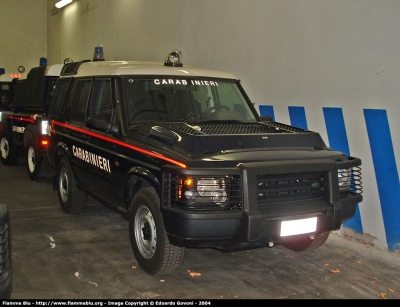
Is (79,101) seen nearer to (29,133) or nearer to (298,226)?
(29,133)

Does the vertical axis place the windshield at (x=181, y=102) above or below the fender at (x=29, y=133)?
above

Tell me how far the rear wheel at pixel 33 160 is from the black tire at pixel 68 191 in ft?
6.17

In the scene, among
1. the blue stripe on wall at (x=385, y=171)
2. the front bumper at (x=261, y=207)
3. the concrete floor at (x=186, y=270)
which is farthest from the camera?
the blue stripe on wall at (x=385, y=171)

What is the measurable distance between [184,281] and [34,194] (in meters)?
4.34

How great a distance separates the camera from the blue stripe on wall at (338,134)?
577 centimetres

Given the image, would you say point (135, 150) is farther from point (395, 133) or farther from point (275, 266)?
point (395, 133)

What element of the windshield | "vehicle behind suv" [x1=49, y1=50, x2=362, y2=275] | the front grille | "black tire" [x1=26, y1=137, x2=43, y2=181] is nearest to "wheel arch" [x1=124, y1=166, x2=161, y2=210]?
"vehicle behind suv" [x1=49, y1=50, x2=362, y2=275]

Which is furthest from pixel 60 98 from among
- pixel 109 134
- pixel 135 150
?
pixel 135 150

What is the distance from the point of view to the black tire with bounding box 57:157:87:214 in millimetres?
6216

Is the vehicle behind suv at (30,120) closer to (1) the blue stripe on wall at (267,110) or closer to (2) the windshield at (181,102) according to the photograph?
(2) the windshield at (181,102)

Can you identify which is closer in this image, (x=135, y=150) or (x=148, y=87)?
(x=135, y=150)

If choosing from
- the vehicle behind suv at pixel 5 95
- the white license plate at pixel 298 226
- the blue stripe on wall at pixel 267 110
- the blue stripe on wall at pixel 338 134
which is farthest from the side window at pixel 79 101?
the vehicle behind suv at pixel 5 95

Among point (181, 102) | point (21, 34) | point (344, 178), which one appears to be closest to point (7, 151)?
point (181, 102)

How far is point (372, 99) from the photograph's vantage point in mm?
5426
